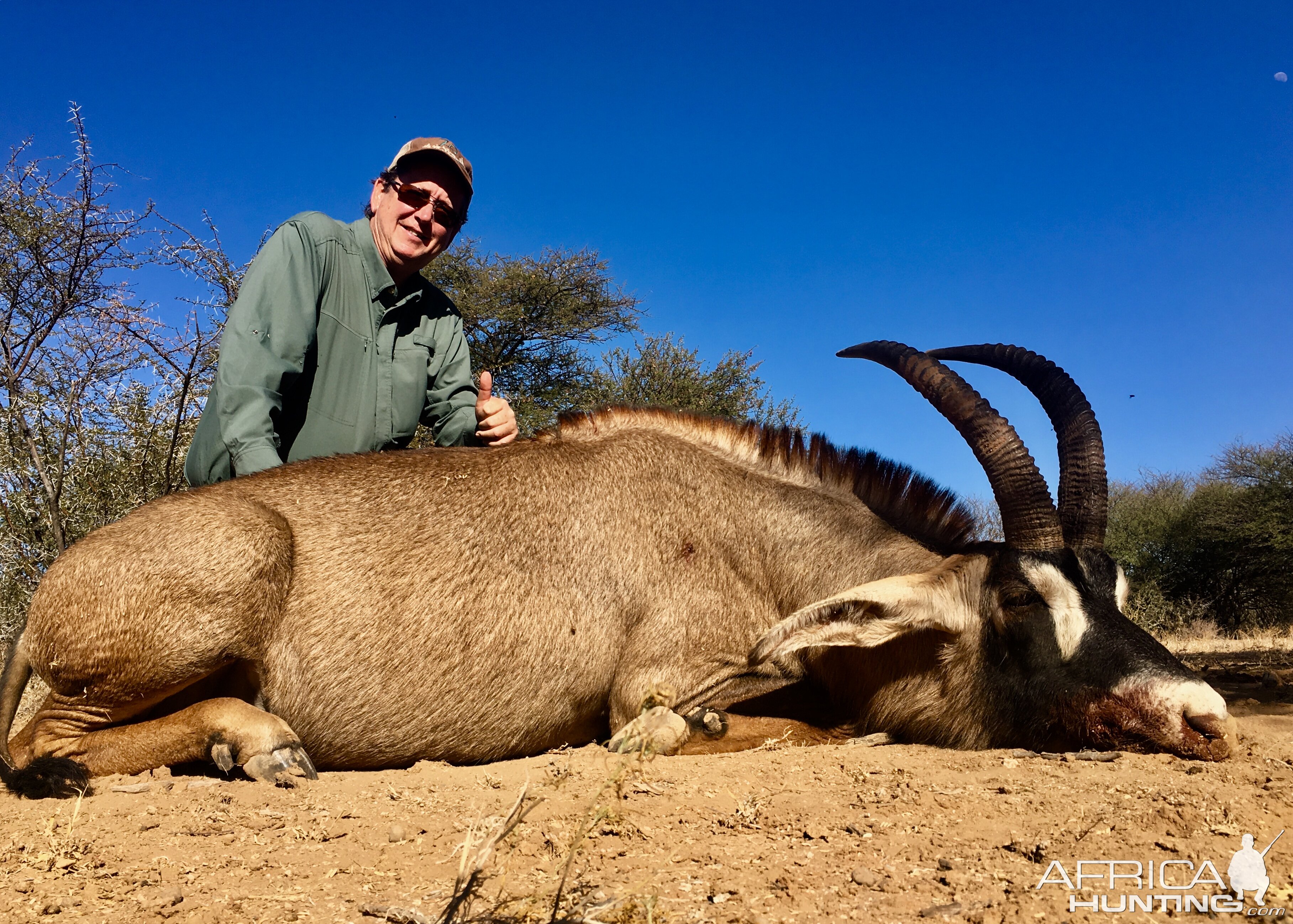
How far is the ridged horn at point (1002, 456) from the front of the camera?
4309 millimetres

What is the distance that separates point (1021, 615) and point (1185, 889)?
201 cm

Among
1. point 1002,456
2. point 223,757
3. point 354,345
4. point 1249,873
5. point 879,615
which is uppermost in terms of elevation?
point 354,345

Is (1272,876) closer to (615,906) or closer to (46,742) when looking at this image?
(615,906)

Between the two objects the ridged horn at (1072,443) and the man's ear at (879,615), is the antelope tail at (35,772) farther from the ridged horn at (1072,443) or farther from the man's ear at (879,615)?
the ridged horn at (1072,443)

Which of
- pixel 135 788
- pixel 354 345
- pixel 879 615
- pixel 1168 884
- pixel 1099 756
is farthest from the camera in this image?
pixel 354 345

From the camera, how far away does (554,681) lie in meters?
4.25

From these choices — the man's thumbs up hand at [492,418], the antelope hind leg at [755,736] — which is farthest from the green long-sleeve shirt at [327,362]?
the antelope hind leg at [755,736]

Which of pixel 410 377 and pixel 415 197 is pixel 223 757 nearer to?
pixel 410 377

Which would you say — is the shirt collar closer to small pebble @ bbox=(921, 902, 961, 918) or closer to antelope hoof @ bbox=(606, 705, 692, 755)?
antelope hoof @ bbox=(606, 705, 692, 755)

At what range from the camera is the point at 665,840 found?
8.93ft

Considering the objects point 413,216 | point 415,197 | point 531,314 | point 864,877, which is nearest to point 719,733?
point 864,877

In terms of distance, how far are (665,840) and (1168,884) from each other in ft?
4.58

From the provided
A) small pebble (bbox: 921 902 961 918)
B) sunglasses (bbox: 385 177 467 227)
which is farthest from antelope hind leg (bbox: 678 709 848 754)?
sunglasses (bbox: 385 177 467 227)

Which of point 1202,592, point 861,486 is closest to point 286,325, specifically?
point 861,486
